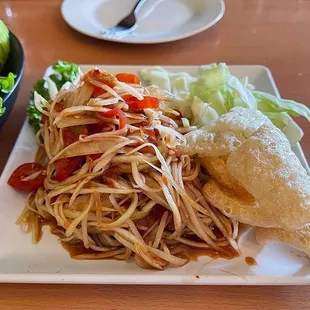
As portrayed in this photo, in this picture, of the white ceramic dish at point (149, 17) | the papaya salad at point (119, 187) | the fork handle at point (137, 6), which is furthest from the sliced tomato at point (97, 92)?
the fork handle at point (137, 6)

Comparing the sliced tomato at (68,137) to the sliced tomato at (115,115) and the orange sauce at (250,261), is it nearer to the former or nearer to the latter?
the sliced tomato at (115,115)

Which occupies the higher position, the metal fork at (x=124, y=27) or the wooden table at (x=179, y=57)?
the metal fork at (x=124, y=27)

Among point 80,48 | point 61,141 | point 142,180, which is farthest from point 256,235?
point 80,48

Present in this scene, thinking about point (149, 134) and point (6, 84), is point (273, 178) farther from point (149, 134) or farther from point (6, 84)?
point (6, 84)

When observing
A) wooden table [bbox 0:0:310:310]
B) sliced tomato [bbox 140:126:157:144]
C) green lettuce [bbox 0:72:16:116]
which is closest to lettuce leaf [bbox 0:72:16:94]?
green lettuce [bbox 0:72:16:116]

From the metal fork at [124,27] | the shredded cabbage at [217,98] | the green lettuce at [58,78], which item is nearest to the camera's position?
the shredded cabbage at [217,98]
